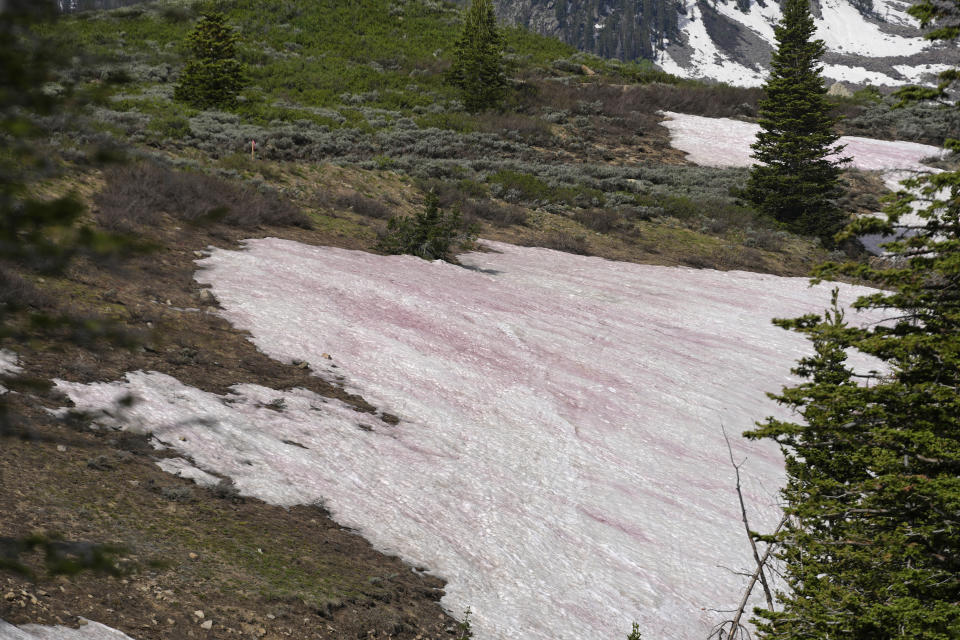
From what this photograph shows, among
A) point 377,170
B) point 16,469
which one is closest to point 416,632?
point 16,469

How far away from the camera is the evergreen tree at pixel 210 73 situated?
32.9 m

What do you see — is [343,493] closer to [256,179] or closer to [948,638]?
[948,638]

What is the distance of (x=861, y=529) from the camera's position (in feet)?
18.3

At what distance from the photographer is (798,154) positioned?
3306 centimetres

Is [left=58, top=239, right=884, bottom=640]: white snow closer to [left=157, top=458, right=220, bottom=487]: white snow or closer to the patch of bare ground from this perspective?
[left=157, top=458, right=220, bottom=487]: white snow

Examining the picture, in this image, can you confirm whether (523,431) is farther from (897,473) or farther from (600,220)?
(600,220)

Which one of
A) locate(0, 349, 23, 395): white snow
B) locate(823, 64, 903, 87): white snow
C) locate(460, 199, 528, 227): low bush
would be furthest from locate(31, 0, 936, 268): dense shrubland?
locate(823, 64, 903, 87): white snow

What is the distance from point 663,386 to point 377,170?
17.5 m

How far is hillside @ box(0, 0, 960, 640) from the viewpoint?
5.34 metres

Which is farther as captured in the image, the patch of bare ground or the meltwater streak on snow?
the meltwater streak on snow

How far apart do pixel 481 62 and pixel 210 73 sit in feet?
50.9

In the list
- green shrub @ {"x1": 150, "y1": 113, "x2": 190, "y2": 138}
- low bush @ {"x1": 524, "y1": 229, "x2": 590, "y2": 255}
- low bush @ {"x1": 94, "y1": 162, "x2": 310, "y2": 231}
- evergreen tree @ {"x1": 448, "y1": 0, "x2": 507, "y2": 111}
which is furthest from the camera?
evergreen tree @ {"x1": 448, "y1": 0, "x2": 507, "y2": 111}

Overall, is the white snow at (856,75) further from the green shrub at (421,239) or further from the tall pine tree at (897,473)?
the tall pine tree at (897,473)

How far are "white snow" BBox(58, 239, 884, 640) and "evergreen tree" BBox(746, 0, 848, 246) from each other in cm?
1587
